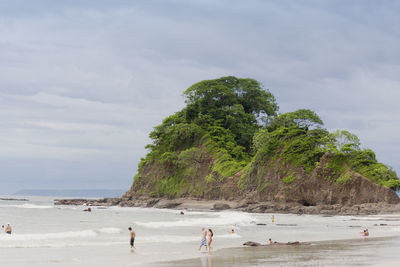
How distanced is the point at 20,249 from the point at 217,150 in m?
73.5

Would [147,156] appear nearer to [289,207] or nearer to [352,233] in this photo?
[289,207]

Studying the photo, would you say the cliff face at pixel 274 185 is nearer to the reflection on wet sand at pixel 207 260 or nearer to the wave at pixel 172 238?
the wave at pixel 172 238

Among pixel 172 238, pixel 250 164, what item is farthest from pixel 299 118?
pixel 172 238

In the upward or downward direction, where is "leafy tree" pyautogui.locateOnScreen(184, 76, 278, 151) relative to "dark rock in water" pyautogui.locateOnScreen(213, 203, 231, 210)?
upward

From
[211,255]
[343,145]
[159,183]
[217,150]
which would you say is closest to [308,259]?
[211,255]

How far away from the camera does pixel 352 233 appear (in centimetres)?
3938

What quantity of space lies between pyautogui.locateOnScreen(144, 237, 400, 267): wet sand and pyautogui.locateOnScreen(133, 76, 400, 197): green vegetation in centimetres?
5043

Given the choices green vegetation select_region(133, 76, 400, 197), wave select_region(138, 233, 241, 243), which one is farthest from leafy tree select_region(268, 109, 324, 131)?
wave select_region(138, 233, 241, 243)

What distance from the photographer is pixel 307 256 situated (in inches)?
953

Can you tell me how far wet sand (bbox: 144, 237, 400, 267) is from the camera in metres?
21.7

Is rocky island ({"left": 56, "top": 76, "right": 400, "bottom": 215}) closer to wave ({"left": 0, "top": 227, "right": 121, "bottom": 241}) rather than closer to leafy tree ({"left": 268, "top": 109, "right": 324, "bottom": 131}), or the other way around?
leafy tree ({"left": 268, "top": 109, "right": 324, "bottom": 131})

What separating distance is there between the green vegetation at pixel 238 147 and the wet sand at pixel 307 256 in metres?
50.4

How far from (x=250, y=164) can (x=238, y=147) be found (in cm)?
1083

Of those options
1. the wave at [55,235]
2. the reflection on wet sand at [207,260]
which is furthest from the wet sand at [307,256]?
the wave at [55,235]
